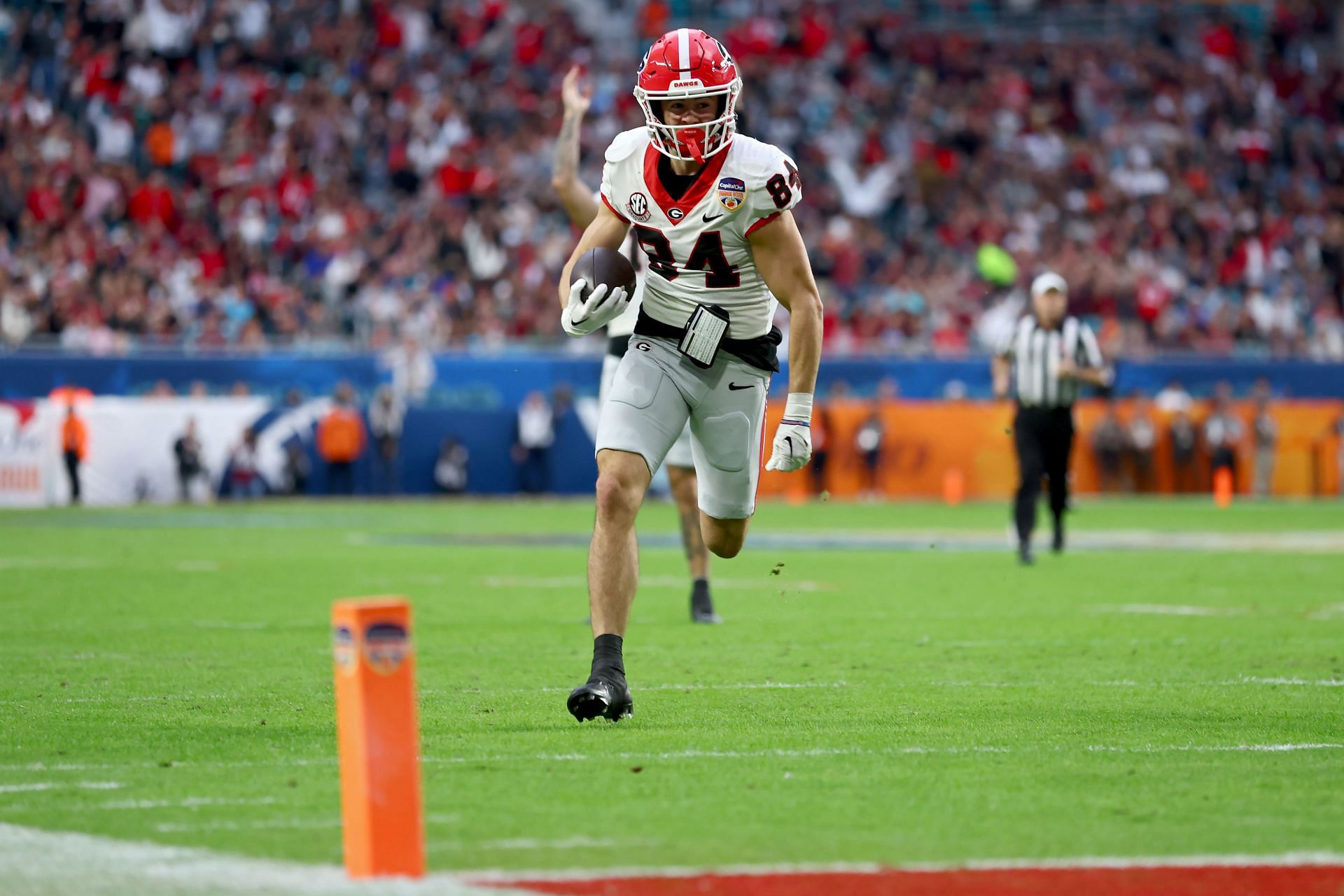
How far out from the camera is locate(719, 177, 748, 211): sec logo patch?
617 cm

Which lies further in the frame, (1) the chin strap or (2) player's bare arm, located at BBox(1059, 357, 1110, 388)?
(2) player's bare arm, located at BBox(1059, 357, 1110, 388)

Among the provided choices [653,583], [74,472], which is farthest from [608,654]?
[74,472]

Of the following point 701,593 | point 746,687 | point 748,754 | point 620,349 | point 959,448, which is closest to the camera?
point 748,754

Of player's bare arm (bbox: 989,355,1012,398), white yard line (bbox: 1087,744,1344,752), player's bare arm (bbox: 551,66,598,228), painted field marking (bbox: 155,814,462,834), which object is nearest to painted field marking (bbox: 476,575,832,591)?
player's bare arm (bbox: 989,355,1012,398)

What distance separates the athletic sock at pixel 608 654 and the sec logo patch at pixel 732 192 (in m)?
1.44

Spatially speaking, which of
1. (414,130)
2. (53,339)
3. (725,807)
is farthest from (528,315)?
(725,807)

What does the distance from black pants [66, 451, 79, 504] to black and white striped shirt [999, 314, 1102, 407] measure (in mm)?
12326

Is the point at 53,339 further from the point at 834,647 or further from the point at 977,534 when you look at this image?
the point at 834,647

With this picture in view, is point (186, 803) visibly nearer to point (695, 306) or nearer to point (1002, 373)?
point (695, 306)

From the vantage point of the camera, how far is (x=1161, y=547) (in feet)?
50.5

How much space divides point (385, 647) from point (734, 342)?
2997 mm

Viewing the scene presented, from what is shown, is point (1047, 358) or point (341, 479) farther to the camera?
point (341, 479)

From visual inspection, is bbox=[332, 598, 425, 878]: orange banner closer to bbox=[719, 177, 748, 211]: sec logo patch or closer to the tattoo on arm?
bbox=[719, 177, 748, 211]: sec logo patch

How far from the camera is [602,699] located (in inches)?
223
